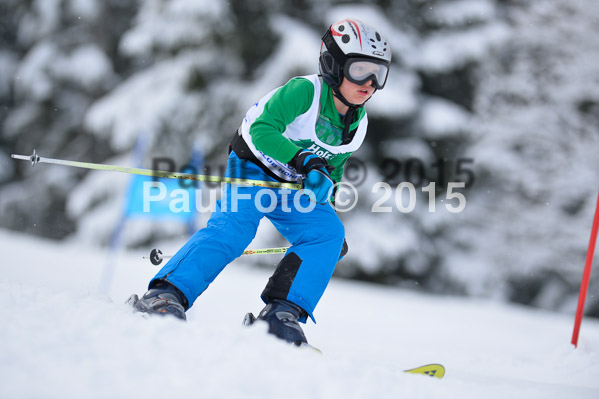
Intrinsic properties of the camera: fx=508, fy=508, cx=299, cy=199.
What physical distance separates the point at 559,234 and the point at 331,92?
7917mm

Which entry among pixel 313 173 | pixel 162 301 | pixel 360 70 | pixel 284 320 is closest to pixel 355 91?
pixel 360 70

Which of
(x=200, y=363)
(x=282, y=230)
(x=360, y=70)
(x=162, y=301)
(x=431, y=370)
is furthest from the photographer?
(x=282, y=230)

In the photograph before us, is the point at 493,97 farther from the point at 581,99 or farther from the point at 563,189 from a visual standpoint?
the point at 563,189

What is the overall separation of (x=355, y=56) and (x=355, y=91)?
0.60 feet

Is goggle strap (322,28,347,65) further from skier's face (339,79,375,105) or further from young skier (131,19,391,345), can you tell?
skier's face (339,79,375,105)

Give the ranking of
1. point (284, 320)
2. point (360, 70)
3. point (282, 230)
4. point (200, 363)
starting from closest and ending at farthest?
point (200, 363) → point (284, 320) → point (360, 70) → point (282, 230)

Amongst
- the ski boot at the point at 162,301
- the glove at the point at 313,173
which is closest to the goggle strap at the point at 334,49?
the glove at the point at 313,173

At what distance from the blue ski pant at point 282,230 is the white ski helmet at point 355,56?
69cm

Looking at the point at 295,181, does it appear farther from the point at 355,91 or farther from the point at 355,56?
the point at 355,56

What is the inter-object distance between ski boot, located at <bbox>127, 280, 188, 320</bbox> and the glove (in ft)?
2.63

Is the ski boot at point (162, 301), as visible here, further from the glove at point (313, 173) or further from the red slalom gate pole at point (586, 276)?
the red slalom gate pole at point (586, 276)

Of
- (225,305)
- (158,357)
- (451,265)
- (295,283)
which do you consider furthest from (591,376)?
(451,265)

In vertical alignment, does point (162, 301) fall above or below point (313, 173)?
below

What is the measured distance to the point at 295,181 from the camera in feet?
9.92
